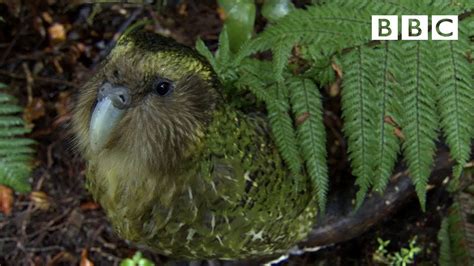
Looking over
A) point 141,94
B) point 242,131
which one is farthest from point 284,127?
point 141,94

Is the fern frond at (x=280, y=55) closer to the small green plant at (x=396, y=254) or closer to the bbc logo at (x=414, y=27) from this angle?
the bbc logo at (x=414, y=27)

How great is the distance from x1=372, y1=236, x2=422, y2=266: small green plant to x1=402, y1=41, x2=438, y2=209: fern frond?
0.71 m

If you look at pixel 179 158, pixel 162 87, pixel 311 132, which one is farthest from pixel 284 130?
pixel 162 87

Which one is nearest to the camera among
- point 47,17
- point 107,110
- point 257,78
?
point 107,110

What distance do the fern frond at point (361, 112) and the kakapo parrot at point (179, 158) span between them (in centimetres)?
21

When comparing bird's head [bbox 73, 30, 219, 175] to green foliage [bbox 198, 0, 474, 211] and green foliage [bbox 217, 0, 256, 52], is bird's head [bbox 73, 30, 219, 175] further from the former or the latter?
green foliage [bbox 217, 0, 256, 52]

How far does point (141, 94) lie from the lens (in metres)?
1.52

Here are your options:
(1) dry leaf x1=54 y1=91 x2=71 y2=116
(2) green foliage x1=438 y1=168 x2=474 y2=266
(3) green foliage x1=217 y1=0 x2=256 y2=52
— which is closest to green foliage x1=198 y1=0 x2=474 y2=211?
(3) green foliage x1=217 y1=0 x2=256 y2=52

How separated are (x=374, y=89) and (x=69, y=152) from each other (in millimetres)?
1329

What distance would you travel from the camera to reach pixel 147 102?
1525mm

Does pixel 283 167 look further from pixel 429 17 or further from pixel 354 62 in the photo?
pixel 429 17

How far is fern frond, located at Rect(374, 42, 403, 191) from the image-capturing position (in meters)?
1.85

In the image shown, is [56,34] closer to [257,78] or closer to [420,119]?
[257,78]

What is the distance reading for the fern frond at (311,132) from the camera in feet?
6.20
